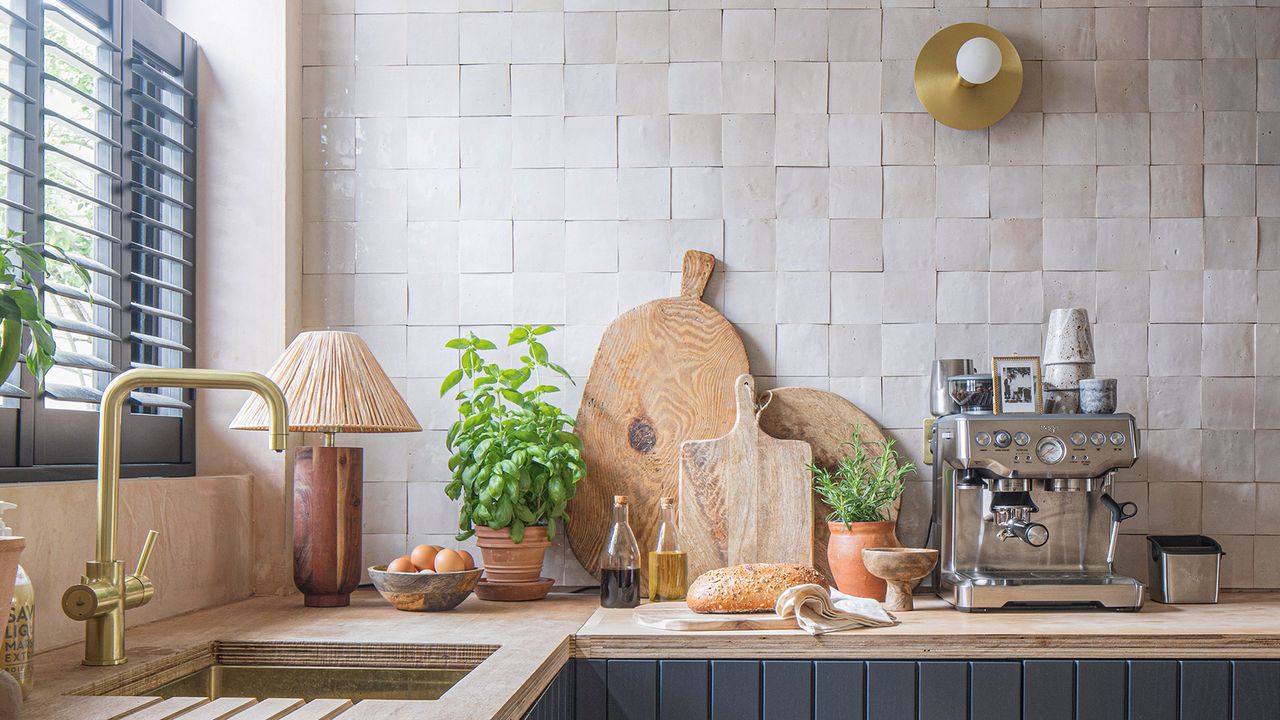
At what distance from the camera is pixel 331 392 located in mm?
1947

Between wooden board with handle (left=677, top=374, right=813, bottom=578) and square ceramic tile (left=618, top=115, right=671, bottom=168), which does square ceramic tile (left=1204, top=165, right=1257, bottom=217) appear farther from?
square ceramic tile (left=618, top=115, right=671, bottom=168)

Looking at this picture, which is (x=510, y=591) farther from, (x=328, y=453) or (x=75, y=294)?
(x=75, y=294)

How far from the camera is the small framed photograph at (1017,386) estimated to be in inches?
81.0

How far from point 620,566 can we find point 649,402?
415 mm

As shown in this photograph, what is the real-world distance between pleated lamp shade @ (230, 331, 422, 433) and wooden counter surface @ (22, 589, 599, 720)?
35 cm

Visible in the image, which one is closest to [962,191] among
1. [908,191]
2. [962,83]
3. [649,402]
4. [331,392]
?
[908,191]

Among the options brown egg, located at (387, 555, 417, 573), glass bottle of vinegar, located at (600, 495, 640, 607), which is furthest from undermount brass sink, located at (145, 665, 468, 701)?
glass bottle of vinegar, located at (600, 495, 640, 607)

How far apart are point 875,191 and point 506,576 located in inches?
44.7

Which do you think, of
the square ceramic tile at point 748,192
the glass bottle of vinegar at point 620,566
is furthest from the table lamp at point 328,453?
the square ceramic tile at point 748,192

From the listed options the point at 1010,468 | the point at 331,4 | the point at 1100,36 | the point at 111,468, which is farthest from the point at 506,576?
the point at 1100,36

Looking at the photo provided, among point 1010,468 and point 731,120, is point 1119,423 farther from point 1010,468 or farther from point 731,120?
point 731,120

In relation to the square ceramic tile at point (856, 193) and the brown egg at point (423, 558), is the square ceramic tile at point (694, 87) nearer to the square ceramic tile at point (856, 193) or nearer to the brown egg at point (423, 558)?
the square ceramic tile at point (856, 193)

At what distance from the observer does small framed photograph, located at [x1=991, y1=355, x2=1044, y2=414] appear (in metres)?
2.06

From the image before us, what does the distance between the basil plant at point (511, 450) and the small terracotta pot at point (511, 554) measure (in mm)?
18
